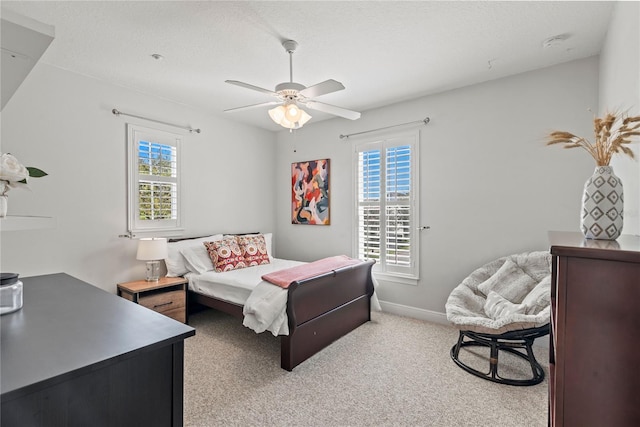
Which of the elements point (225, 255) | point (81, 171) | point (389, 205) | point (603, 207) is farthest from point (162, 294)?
point (603, 207)

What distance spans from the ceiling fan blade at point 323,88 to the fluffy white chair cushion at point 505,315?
6.59ft

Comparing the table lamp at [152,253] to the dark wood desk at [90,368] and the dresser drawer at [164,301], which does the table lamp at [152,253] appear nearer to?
the dresser drawer at [164,301]

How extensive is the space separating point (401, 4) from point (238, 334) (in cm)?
328

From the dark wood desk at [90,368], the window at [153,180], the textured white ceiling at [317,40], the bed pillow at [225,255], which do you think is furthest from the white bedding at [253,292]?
the textured white ceiling at [317,40]

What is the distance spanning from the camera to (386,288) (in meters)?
4.00

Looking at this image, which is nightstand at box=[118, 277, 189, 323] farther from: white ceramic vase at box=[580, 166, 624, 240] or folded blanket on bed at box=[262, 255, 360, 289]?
white ceramic vase at box=[580, 166, 624, 240]

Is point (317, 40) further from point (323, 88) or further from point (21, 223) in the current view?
point (21, 223)

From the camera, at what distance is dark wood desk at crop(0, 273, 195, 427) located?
2.68ft

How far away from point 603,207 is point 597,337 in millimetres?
591

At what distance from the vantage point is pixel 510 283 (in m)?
2.87

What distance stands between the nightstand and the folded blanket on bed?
4.06 feet

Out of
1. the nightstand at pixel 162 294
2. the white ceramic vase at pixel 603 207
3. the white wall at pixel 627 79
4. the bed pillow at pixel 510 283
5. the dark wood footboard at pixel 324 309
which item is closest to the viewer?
the white ceramic vase at pixel 603 207

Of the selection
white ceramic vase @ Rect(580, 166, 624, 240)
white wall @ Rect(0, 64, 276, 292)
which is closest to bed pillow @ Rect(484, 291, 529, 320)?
white ceramic vase @ Rect(580, 166, 624, 240)

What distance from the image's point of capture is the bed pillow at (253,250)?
401 cm
